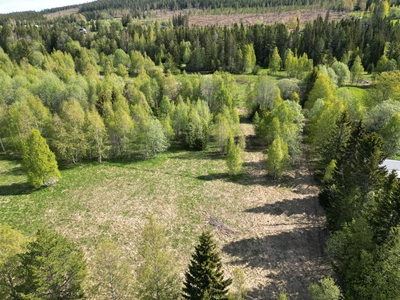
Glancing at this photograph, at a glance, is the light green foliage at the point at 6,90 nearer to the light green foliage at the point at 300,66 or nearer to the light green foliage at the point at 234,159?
the light green foliage at the point at 234,159

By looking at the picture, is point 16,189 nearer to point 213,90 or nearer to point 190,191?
point 190,191

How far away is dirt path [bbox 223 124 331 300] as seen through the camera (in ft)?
101

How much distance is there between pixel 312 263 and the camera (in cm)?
3312

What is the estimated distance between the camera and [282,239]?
36906 mm

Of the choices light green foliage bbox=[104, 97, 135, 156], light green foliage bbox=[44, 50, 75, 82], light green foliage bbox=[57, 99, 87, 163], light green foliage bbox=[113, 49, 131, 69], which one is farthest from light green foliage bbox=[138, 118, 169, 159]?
light green foliage bbox=[113, 49, 131, 69]

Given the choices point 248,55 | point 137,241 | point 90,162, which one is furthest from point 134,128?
point 248,55

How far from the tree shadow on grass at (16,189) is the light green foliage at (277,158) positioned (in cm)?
4223

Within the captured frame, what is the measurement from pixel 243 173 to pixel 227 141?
28.0 feet

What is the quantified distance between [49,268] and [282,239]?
28.1 metres

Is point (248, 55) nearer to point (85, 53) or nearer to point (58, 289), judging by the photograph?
point (85, 53)

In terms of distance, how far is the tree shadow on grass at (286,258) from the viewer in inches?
1184

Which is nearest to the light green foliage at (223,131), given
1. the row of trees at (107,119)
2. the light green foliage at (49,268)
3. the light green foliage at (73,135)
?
the row of trees at (107,119)

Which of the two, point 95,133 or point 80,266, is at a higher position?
point 95,133

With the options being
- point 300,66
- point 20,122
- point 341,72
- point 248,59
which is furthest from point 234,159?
point 248,59
